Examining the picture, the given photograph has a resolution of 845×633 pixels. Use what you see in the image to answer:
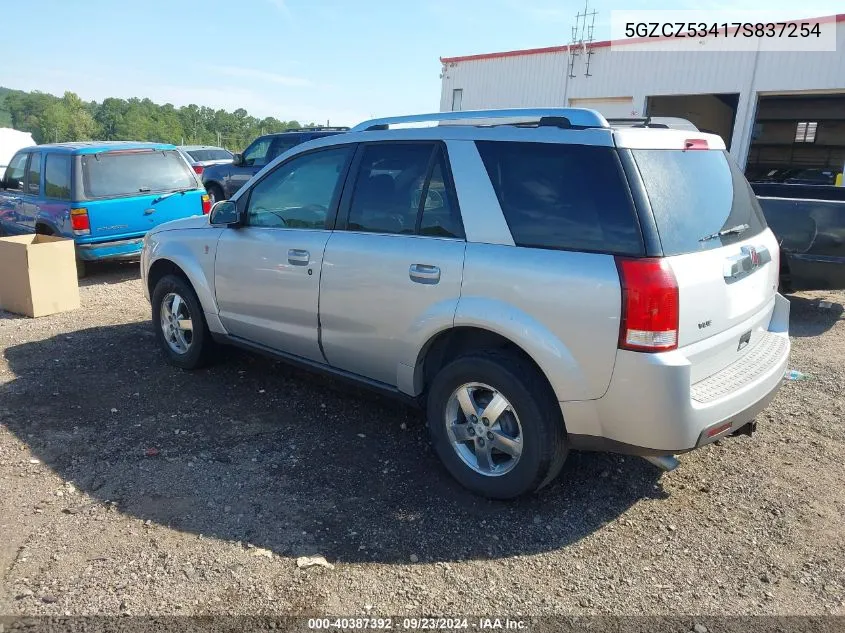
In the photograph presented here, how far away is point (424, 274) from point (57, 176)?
718 centimetres

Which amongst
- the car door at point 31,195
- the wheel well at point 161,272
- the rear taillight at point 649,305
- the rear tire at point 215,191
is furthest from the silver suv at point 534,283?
the rear tire at point 215,191

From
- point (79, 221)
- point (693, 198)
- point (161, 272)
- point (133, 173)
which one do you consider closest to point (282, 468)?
point (161, 272)

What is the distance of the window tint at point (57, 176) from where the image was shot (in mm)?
8266

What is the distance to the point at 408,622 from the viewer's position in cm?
257

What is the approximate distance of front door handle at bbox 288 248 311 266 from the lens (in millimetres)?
4039

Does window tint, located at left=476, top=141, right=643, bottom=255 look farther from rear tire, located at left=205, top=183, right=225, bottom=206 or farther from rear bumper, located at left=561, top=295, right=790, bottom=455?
rear tire, located at left=205, top=183, right=225, bottom=206

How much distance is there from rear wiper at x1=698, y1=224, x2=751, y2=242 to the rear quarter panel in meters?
0.57

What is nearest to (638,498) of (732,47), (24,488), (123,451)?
(123,451)

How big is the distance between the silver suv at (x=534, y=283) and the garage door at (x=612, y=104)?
50.5ft

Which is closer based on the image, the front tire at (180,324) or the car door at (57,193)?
the front tire at (180,324)

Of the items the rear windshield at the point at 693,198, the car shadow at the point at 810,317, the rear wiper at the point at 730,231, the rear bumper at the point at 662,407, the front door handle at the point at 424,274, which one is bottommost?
the car shadow at the point at 810,317

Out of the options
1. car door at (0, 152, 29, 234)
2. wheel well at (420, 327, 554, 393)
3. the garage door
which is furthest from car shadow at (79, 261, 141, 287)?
the garage door

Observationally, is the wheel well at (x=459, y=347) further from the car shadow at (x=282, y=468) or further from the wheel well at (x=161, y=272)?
the wheel well at (x=161, y=272)

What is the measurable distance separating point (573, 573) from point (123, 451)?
9.00 ft
